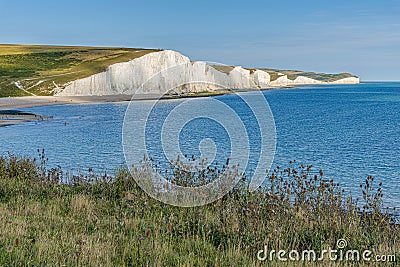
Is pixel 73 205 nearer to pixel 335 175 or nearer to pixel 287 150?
pixel 335 175

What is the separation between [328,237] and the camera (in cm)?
763

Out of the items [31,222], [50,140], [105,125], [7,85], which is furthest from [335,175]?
[7,85]

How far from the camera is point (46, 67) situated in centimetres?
10638

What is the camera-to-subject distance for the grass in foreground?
250 inches

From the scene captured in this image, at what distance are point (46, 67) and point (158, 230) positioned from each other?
105444 mm

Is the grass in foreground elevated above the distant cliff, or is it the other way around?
the distant cliff

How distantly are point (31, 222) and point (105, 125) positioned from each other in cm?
3963

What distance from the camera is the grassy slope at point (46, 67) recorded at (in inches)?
3403

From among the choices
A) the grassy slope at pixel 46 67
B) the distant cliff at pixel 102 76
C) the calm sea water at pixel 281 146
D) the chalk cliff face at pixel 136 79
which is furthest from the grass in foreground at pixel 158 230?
the chalk cliff face at pixel 136 79

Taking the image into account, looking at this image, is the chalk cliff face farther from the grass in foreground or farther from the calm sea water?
the grass in foreground

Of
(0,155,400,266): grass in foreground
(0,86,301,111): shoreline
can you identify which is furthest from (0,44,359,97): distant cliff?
(0,155,400,266): grass in foreground

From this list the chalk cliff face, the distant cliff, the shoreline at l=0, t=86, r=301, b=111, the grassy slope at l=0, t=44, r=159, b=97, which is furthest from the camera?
the chalk cliff face

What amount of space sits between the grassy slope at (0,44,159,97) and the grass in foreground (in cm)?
7667

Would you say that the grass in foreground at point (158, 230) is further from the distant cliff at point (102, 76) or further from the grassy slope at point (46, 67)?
the grassy slope at point (46, 67)
